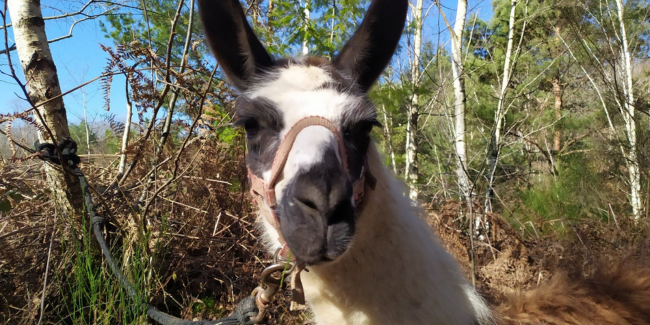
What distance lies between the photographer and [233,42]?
2.03m

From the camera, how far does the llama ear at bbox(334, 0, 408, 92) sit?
194 centimetres

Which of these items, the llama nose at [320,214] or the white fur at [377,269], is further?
the white fur at [377,269]

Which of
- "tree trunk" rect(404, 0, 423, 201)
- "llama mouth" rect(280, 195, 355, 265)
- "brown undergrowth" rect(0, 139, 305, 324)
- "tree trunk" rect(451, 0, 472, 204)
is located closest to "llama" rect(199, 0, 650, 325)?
"llama mouth" rect(280, 195, 355, 265)

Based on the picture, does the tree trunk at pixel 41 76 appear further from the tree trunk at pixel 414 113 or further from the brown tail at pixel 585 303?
the tree trunk at pixel 414 113

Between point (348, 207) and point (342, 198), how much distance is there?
6cm

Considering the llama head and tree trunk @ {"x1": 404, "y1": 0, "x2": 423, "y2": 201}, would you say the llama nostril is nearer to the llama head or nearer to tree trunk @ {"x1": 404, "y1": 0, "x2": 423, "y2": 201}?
the llama head

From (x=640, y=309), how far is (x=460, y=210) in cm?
347

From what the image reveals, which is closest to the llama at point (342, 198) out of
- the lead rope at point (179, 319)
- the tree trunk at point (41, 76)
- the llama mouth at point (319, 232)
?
the llama mouth at point (319, 232)

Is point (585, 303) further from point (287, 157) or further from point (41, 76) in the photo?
point (41, 76)

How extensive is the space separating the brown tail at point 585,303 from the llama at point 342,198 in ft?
0.93

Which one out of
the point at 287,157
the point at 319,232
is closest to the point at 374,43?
the point at 287,157

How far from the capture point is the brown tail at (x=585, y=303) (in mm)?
1685

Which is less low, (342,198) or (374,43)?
(374,43)

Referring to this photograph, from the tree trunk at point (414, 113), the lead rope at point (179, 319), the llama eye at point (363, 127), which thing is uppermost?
the tree trunk at point (414, 113)
